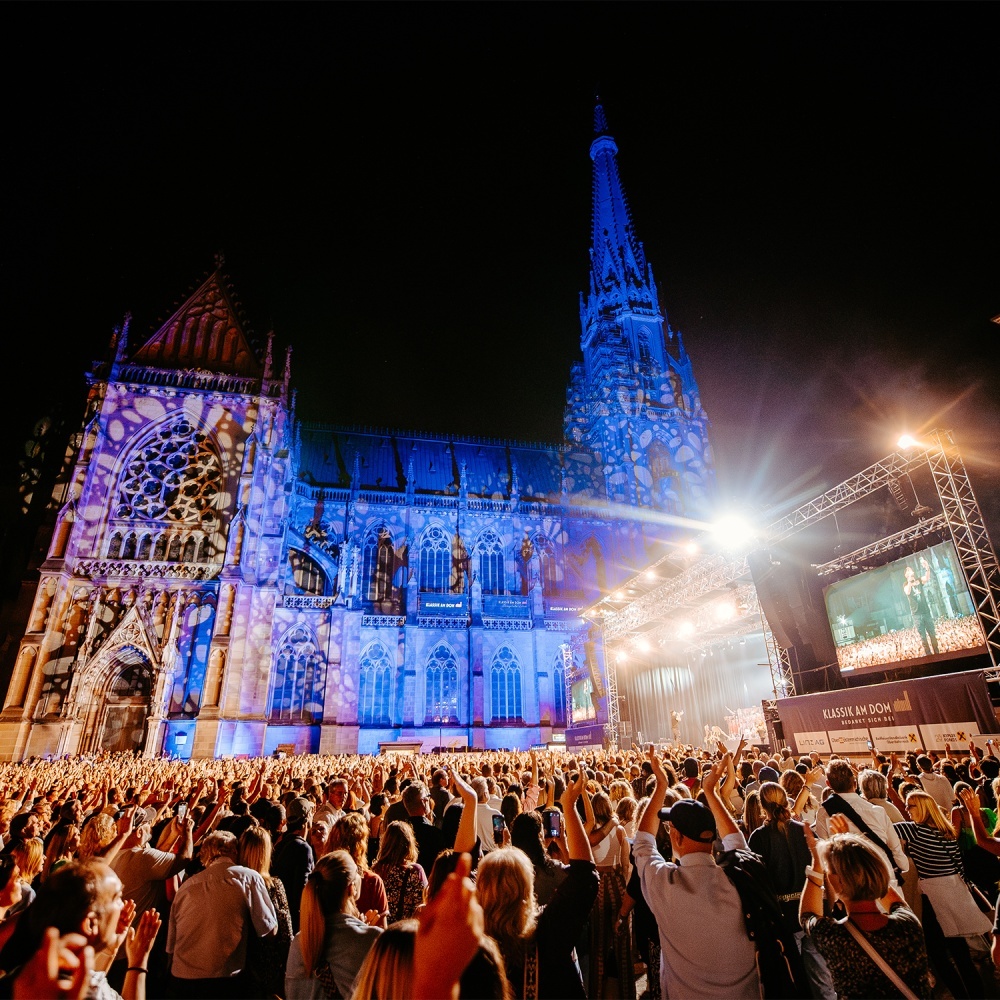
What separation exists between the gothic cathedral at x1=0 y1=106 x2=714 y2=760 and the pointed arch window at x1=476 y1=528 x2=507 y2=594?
16 centimetres

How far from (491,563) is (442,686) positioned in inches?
322

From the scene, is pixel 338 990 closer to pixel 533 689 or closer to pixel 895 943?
pixel 895 943

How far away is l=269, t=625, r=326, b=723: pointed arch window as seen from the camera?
28.8 m

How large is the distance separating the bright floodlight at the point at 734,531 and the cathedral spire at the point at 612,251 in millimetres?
33356

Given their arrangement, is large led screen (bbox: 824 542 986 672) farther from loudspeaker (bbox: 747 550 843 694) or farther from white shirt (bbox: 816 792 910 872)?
white shirt (bbox: 816 792 910 872)

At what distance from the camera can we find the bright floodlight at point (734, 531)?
65.3ft

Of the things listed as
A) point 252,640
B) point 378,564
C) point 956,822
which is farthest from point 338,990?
point 378,564

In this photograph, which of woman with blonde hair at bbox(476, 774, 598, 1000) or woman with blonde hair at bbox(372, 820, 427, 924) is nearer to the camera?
woman with blonde hair at bbox(476, 774, 598, 1000)

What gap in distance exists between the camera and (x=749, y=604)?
80.7ft

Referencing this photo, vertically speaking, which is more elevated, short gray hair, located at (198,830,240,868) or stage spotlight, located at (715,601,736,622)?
stage spotlight, located at (715,601,736,622)

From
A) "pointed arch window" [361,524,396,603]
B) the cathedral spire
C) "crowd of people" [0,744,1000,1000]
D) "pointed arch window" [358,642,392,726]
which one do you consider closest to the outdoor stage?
"pointed arch window" [358,642,392,726]

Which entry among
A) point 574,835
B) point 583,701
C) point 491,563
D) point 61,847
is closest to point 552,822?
point 574,835

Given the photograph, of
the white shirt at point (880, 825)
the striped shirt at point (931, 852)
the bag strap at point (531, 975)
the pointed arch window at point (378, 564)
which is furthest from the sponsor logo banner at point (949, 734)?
the pointed arch window at point (378, 564)

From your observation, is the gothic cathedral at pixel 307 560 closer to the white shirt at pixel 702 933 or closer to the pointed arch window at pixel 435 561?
the pointed arch window at pixel 435 561
